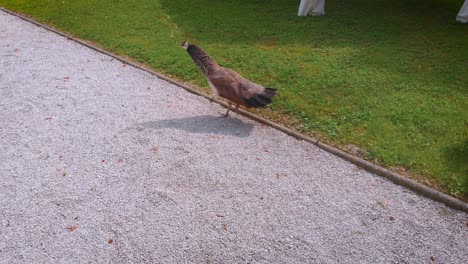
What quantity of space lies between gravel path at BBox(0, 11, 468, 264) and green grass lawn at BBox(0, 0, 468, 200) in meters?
0.72

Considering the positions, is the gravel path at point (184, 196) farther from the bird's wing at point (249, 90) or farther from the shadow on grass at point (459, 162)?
the bird's wing at point (249, 90)

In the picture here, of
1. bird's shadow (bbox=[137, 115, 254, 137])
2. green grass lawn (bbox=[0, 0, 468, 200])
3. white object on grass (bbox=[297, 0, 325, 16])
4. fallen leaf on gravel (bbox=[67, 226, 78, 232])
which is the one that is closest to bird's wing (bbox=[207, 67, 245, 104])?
bird's shadow (bbox=[137, 115, 254, 137])

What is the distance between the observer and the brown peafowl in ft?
19.0

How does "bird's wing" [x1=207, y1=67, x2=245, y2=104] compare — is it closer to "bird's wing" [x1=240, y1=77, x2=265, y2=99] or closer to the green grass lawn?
"bird's wing" [x1=240, y1=77, x2=265, y2=99]

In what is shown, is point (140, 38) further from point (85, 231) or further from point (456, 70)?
point (456, 70)

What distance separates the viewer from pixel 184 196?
4699 millimetres

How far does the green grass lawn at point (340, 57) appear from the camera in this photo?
18.8 feet

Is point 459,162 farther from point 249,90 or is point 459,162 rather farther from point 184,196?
point 184,196

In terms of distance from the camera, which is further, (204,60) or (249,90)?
(204,60)

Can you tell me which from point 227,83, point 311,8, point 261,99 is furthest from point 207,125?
point 311,8

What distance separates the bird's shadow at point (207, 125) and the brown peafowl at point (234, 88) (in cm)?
45

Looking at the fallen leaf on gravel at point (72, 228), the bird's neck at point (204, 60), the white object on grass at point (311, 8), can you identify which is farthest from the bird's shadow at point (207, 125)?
the white object on grass at point (311, 8)

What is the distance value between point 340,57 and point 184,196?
5547mm

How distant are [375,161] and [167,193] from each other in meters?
2.98
